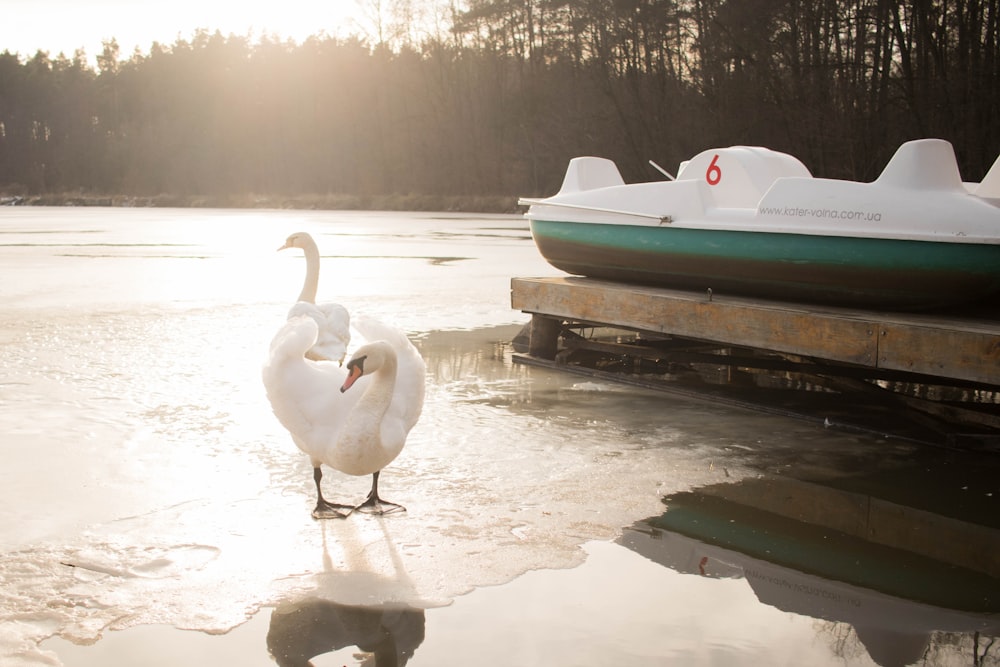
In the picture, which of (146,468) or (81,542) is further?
(146,468)

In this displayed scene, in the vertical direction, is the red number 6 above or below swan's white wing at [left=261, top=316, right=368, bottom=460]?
above

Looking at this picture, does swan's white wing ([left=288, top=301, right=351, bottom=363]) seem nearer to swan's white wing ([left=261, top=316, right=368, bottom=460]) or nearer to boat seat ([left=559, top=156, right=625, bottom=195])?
swan's white wing ([left=261, top=316, right=368, bottom=460])

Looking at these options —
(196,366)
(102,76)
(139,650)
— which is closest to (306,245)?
(196,366)

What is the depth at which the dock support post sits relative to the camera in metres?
7.89

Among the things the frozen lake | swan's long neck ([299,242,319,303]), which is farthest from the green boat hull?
swan's long neck ([299,242,319,303])

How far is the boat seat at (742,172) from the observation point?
7.41 meters

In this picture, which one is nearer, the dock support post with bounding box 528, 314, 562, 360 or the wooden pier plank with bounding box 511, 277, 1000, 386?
the wooden pier plank with bounding box 511, 277, 1000, 386

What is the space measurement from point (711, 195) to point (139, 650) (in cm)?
527

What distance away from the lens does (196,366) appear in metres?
7.35

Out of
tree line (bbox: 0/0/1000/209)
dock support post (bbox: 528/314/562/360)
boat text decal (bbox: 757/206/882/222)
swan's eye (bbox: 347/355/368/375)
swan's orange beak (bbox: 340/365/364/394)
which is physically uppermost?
tree line (bbox: 0/0/1000/209)

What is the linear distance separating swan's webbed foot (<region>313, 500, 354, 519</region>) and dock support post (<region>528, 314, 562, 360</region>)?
12.3 feet

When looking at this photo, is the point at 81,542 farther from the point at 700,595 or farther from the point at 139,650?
the point at 700,595

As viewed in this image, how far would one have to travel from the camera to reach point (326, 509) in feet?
13.9

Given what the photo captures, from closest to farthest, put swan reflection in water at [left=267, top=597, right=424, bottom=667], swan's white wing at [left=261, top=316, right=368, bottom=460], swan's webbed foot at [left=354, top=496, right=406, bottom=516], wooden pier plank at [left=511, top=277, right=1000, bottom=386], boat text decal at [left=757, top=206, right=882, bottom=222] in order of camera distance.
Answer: swan reflection in water at [left=267, top=597, right=424, bottom=667] < swan's white wing at [left=261, top=316, right=368, bottom=460] < swan's webbed foot at [left=354, top=496, right=406, bottom=516] < wooden pier plank at [left=511, top=277, right=1000, bottom=386] < boat text decal at [left=757, top=206, right=882, bottom=222]
